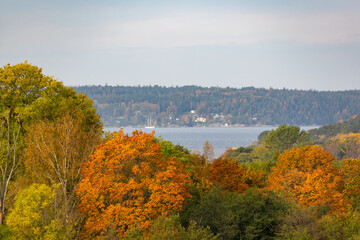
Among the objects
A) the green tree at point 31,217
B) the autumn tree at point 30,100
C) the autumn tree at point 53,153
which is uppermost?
the autumn tree at point 30,100

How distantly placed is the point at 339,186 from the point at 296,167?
5.04m

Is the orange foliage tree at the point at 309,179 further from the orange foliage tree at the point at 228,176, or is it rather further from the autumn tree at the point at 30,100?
the autumn tree at the point at 30,100

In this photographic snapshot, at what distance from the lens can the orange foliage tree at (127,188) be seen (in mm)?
31891

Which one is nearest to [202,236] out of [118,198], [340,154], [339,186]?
[118,198]

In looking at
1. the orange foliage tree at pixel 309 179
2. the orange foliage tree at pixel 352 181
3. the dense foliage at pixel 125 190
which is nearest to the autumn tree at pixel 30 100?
the dense foliage at pixel 125 190

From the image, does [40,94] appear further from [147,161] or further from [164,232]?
[164,232]

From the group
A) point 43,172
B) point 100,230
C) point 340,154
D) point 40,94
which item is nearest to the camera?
point 100,230

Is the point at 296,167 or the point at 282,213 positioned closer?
the point at 282,213

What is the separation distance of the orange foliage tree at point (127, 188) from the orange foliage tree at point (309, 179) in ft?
52.1

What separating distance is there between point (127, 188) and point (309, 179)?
2004 centimetres

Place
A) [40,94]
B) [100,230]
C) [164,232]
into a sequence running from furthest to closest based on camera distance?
[40,94]
[100,230]
[164,232]

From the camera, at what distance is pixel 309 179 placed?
45719 millimetres

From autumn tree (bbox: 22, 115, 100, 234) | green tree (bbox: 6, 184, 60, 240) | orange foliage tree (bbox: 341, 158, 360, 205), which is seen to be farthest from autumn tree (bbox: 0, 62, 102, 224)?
orange foliage tree (bbox: 341, 158, 360, 205)

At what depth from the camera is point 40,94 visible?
159 feet
